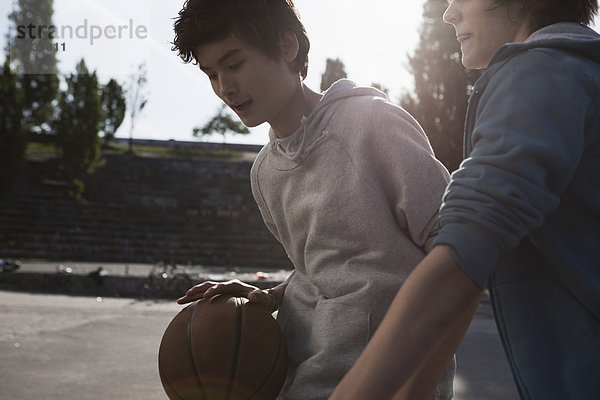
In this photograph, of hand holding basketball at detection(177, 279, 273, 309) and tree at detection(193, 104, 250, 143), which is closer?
hand holding basketball at detection(177, 279, 273, 309)

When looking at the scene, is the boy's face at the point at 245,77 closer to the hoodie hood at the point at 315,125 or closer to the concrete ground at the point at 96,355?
the hoodie hood at the point at 315,125

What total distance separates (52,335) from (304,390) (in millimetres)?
6926

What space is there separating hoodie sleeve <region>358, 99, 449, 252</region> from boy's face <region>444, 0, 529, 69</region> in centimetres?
44

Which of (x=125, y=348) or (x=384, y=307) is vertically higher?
(x=384, y=307)

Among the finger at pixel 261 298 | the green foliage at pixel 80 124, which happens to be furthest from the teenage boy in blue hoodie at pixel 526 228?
the green foliage at pixel 80 124

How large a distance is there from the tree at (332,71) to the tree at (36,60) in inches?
704

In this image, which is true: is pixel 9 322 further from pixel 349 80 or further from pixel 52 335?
pixel 349 80

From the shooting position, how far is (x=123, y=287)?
13188 millimetres

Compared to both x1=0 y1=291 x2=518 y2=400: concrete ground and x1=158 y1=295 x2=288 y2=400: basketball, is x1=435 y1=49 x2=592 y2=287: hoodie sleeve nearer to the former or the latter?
x1=158 y1=295 x2=288 y2=400: basketball

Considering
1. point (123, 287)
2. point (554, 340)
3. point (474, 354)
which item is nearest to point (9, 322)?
point (123, 287)

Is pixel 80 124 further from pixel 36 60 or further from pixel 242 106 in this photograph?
pixel 242 106

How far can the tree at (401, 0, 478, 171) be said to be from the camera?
66.1ft

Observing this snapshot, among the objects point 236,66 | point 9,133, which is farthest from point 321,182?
point 9,133

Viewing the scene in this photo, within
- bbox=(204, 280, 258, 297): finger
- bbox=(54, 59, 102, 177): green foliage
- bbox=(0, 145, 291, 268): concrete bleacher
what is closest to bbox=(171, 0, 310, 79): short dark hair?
bbox=(204, 280, 258, 297): finger
